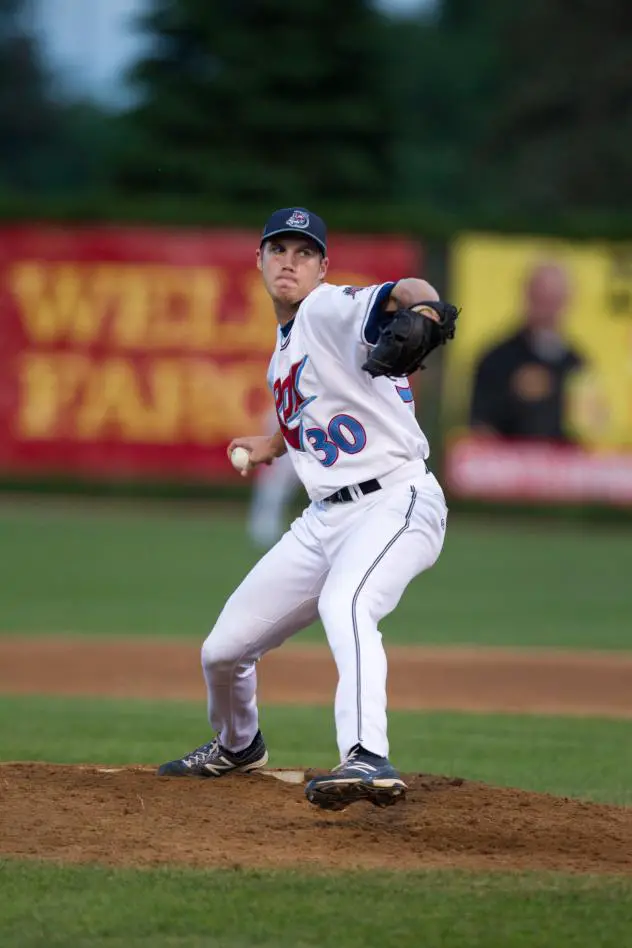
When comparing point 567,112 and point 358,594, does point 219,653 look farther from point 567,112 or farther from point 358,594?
point 567,112

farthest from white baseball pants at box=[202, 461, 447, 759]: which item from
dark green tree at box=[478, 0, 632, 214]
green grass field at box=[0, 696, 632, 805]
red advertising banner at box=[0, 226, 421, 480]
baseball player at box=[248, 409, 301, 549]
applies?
dark green tree at box=[478, 0, 632, 214]

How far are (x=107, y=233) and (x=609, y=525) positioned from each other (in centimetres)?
754

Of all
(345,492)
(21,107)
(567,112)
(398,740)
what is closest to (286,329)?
(345,492)

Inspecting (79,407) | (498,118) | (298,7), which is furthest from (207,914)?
(498,118)

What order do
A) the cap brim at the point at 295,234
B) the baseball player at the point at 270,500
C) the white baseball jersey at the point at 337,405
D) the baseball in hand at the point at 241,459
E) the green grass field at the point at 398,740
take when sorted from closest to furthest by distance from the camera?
the white baseball jersey at the point at 337,405 < the cap brim at the point at 295,234 < the baseball in hand at the point at 241,459 < the green grass field at the point at 398,740 < the baseball player at the point at 270,500

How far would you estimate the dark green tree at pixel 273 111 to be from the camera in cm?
3067

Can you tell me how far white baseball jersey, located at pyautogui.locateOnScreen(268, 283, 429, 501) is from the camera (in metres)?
4.92

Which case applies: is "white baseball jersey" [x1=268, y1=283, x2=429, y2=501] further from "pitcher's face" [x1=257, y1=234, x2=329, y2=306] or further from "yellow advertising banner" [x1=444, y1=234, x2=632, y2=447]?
"yellow advertising banner" [x1=444, y1=234, x2=632, y2=447]

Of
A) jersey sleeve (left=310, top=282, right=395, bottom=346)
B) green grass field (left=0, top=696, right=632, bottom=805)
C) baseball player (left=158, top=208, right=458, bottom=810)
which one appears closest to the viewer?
baseball player (left=158, top=208, right=458, bottom=810)

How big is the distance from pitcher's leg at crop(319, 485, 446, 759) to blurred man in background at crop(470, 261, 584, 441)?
14.8 m

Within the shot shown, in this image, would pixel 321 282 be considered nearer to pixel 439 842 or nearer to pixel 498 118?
pixel 439 842

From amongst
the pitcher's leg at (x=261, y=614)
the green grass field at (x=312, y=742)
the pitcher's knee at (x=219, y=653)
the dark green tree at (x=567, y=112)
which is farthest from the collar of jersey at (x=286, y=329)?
the dark green tree at (x=567, y=112)

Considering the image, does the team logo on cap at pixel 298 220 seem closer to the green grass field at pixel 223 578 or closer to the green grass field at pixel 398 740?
the green grass field at pixel 398 740

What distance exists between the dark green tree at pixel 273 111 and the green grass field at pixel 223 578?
38.7 ft
